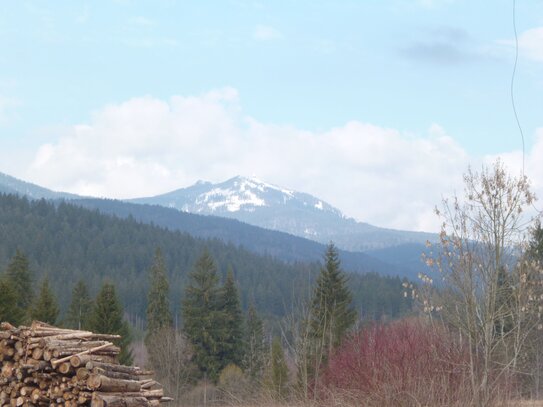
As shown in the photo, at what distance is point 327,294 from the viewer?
162ft

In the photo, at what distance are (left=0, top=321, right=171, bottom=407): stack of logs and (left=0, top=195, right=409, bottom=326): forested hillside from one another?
420 feet

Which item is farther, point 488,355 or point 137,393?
point 488,355

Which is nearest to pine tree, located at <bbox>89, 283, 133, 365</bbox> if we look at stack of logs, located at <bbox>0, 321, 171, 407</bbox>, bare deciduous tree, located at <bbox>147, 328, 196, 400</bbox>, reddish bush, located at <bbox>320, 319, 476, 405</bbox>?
bare deciduous tree, located at <bbox>147, 328, 196, 400</bbox>

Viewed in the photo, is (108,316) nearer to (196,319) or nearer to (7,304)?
(7,304)

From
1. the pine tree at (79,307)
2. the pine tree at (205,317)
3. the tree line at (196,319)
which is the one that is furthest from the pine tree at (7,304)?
the pine tree at (205,317)

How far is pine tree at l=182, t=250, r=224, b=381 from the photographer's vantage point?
186 ft

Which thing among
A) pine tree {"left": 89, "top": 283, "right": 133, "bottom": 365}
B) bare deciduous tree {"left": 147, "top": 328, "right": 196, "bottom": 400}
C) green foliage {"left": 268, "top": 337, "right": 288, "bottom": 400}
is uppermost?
pine tree {"left": 89, "top": 283, "right": 133, "bottom": 365}

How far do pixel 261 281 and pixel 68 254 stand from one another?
43.2 metres

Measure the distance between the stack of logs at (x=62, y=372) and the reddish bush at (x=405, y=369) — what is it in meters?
5.53

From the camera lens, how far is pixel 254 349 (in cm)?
6794

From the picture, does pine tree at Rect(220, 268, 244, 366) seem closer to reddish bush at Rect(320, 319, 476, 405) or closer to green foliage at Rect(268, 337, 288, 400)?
green foliage at Rect(268, 337, 288, 400)

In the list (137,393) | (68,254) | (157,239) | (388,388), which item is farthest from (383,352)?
(157,239)

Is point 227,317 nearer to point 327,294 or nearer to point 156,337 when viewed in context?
point 156,337

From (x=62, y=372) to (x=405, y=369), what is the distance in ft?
25.4
